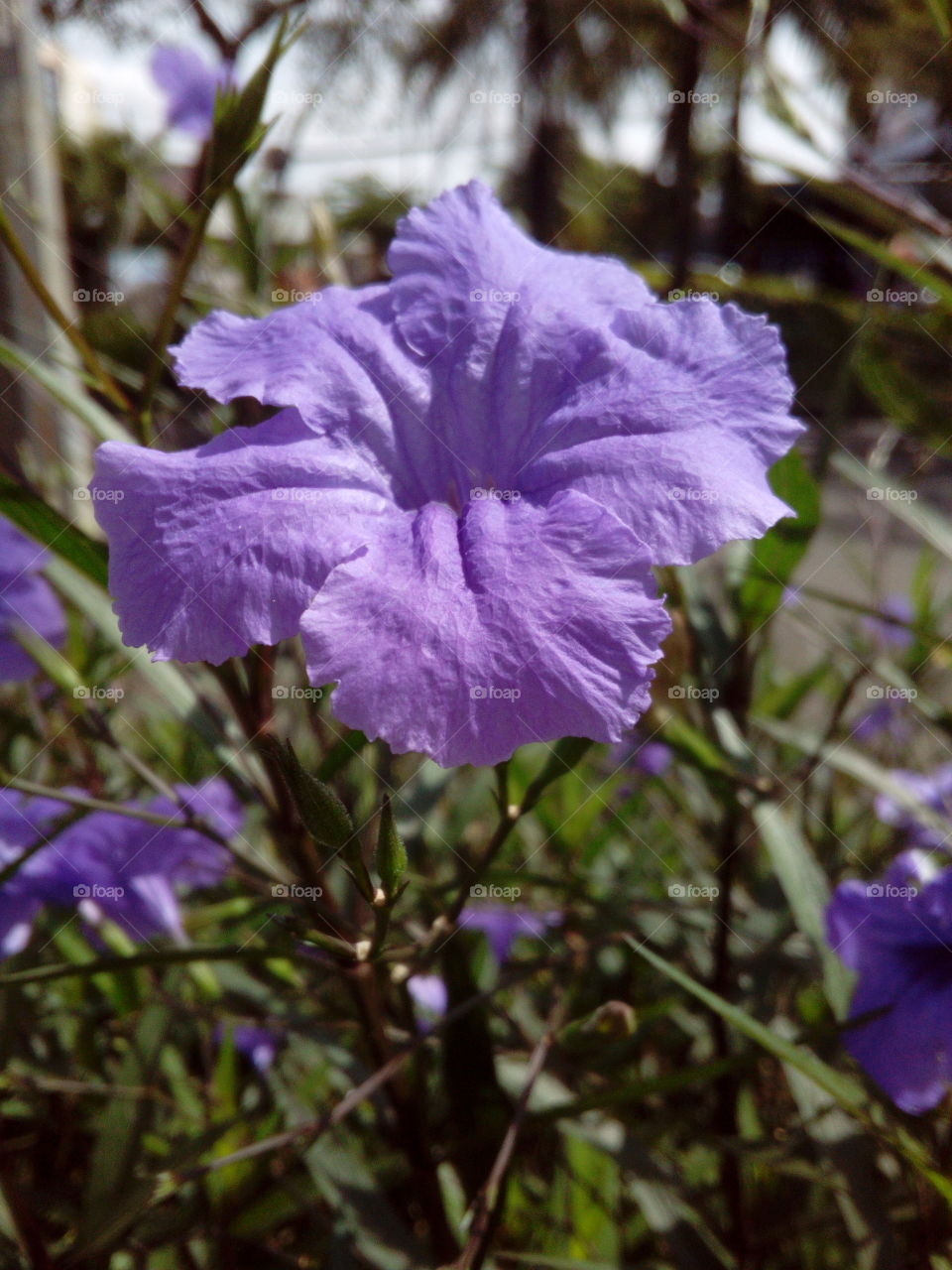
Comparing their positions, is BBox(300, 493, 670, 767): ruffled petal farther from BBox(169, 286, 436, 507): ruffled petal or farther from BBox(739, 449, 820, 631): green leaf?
BBox(739, 449, 820, 631): green leaf

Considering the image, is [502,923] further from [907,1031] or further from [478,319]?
[478,319]

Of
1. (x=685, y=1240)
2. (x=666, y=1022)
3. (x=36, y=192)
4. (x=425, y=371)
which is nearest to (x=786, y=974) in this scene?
(x=666, y=1022)

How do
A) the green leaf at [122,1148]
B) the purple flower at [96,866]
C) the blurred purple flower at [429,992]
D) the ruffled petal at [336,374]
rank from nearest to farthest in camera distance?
the ruffled petal at [336,374], the green leaf at [122,1148], the purple flower at [96,866], the blurred purple flower at [429,992]

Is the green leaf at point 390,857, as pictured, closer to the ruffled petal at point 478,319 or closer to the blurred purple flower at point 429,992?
the ruffled petal at point 478,319

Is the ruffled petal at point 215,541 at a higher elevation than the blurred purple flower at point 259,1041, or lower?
higher

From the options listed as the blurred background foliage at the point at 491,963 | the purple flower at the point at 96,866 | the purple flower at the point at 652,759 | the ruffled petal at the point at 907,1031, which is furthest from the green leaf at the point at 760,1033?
the purple flower at the point at 652,759

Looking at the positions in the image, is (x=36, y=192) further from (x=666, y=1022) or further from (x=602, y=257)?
(x=666, y=1022)

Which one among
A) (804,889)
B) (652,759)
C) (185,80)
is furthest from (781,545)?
(185,80)
